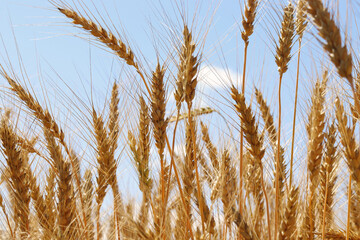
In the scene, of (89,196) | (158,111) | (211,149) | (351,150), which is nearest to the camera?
(351,150)

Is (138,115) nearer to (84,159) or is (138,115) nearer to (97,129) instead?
(97,129)

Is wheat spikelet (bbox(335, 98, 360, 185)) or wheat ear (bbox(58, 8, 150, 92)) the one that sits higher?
wheat ear (bbox(58, 8, 150, 92))

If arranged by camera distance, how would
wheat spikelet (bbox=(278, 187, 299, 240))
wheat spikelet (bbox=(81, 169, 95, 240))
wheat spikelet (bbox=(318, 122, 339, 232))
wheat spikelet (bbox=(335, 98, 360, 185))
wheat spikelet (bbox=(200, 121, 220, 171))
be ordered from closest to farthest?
1. wheat spikelet (bbox=(335, 98, 360, 185))
2. wheat spikelet (bbox=(278, 187, 299, 240))
3. wheat spikelet (bbox=(318, 122, 339, 232))
4. wheat spikelet (bbox=(81, 169, 95, 240))
5. wheat spikelet (bbox=(200, 121, 220, 171))

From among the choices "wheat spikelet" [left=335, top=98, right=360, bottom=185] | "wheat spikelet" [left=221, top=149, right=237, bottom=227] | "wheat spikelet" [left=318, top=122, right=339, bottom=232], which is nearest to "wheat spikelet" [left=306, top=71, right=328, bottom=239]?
"wheat spikelet" [left=318, top=122, right=339, bottom=232]

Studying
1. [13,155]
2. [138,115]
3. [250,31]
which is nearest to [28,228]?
[13,155]

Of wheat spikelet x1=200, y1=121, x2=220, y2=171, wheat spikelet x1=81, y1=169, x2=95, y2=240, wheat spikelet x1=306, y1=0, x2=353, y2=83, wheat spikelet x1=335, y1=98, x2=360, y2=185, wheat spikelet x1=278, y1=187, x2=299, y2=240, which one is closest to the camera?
wheat spikelet x1=306, y1=0, x2=353, y2=83

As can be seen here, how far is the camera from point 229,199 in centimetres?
220

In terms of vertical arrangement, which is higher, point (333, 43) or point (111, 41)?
point (111, 41)

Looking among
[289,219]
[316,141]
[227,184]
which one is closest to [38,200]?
[227,184]

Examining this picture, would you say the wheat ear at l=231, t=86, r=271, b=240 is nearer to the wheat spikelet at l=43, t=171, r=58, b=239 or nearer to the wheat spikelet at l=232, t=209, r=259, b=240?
the wheat spikelet at l=232, t=209, r=259, b=240

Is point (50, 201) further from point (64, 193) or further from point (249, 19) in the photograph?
point (249, 19)

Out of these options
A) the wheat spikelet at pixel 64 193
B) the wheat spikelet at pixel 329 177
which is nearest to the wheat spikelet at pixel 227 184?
the wheat spikelet at pixel 329 177

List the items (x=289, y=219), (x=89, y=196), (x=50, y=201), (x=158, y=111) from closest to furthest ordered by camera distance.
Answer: (x=289, y=219) → (x=158, y=111) → (x=50, y=201) → (x=89, y=196)

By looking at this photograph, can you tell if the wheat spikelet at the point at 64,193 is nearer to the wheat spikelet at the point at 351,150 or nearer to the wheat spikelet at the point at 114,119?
the wheat spikelet at the point at 114,119
